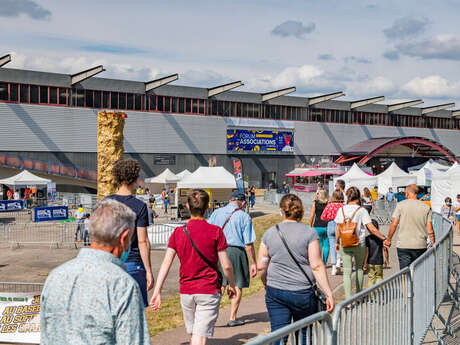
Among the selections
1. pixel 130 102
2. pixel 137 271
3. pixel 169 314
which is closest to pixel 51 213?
pixel 169 314

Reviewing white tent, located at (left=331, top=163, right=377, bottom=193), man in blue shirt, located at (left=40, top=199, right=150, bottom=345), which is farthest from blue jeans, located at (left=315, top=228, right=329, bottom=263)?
white tent, located at (left=331, top=163, right=377, bottom=193)

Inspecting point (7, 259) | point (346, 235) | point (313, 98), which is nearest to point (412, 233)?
point (346, 235)

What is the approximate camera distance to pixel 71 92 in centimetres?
4519

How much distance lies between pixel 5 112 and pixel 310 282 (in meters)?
41.8

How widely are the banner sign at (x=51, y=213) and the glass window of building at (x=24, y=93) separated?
777 inches

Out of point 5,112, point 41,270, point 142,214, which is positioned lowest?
point 41,270

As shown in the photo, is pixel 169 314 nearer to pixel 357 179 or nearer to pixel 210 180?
pixel 210 180

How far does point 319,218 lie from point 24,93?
37982 millimetres

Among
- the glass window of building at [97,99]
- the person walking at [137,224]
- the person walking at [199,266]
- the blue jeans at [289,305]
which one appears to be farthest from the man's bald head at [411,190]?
the glass window of building at [97,99]

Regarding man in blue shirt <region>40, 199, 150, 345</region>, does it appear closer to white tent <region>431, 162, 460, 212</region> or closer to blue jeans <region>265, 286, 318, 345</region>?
blue jeans <region>265, 286, 318, 345</region>

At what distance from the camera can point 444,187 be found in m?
26.4

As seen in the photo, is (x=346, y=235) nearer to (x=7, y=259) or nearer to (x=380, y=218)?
(x=7, y=259)

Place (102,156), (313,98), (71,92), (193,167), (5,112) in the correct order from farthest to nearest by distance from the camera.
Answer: (313,98), (193,167), (71,92), (5,112), (102,156)

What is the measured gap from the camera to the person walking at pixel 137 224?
5062 mm
